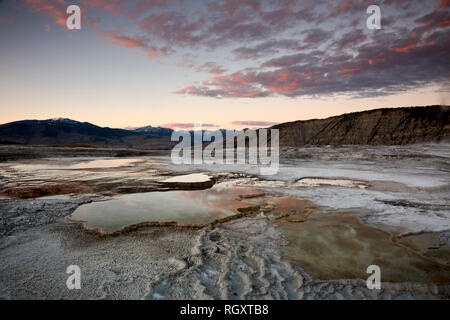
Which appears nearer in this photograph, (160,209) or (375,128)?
(160,209)

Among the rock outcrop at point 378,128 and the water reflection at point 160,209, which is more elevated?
the rock outcrop at point 378,128

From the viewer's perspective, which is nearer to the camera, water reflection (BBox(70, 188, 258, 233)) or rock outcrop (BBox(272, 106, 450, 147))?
water reflection (BBox(70, 188, 258, 233))

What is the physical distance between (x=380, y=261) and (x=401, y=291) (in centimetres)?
67

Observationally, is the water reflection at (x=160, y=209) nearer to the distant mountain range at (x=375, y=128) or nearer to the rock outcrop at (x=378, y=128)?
the distant mountain range at (x=375, y=128)

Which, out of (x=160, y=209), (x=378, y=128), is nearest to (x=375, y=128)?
(x=378, y=128)

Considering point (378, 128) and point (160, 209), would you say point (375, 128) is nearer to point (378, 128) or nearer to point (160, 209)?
point (378, 128)

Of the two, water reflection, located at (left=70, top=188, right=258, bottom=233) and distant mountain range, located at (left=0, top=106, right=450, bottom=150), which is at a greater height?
distant mountain range, located at (left=0, top=106, right=450, bottom=150)

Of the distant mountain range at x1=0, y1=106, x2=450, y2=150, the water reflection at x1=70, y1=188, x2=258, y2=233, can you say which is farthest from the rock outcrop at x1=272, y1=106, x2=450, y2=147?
the water reflection at x1=70, y1=188, x2=258, y2=233

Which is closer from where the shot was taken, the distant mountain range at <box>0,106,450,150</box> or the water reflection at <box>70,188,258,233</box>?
the water reflection at <box>70,188,258,233</box>

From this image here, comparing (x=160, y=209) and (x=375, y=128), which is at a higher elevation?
(x=375, y=128)

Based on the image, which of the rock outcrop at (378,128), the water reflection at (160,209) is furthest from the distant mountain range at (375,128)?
the water reflection at (160,209)

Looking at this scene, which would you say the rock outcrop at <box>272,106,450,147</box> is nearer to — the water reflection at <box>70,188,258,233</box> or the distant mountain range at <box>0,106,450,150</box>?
the distant mountain range at <box>0,106,450,150</box>
